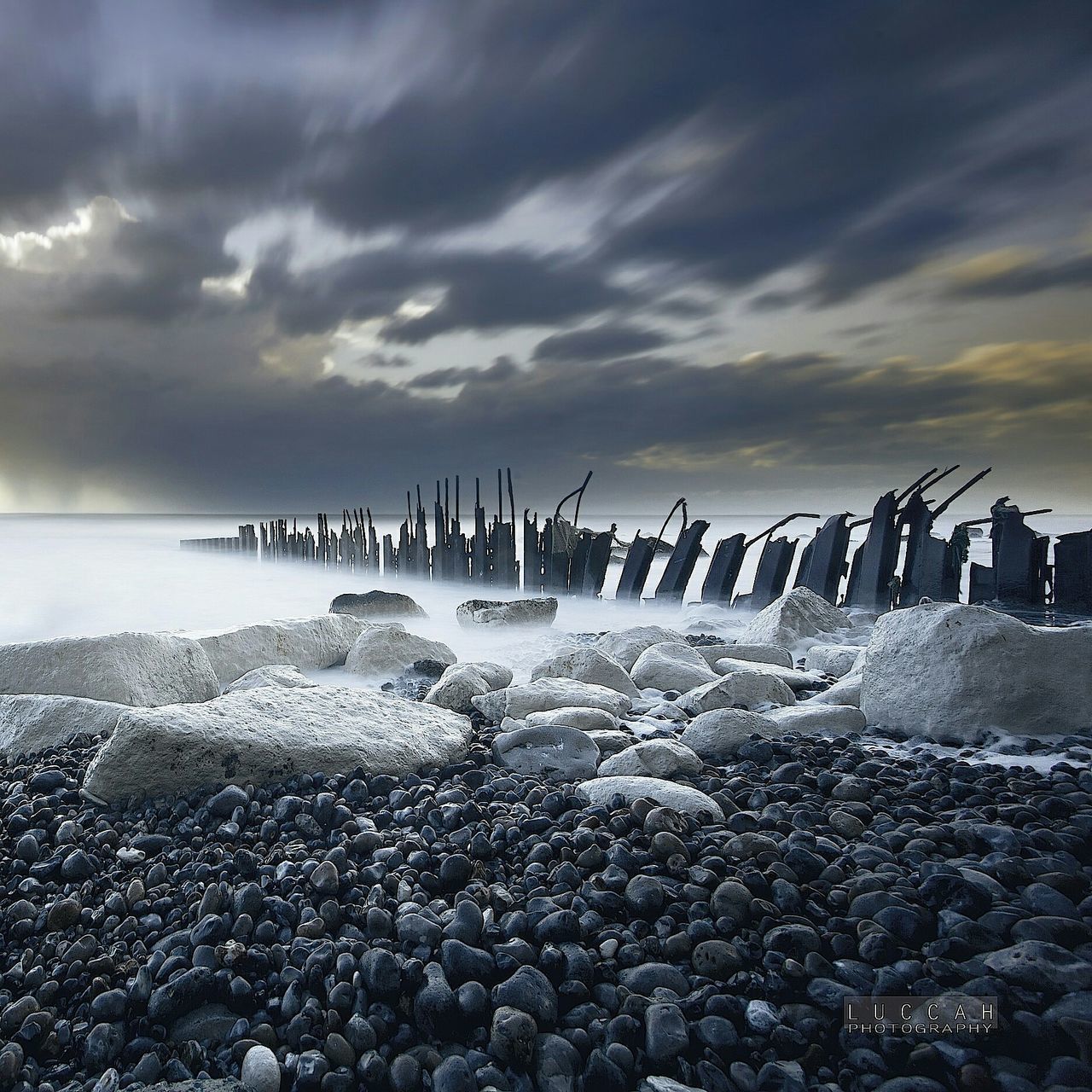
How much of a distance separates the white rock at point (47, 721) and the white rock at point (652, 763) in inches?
122

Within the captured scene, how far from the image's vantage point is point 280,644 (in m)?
6.17

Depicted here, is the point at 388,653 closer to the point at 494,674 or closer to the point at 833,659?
the point at 494,674

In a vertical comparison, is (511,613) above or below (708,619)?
above

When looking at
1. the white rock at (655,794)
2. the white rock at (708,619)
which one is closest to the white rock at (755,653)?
the white rock at (708,619)

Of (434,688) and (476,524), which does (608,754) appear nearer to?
(434,688)

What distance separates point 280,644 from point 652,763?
13.9ft

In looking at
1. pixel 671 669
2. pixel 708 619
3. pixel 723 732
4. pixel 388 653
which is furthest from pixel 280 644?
pixel 708 619

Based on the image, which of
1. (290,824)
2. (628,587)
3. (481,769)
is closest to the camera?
(290,824)

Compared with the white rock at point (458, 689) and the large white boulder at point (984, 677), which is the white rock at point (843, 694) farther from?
the white rock at point (458, 689)

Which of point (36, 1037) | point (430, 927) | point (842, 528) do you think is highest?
point (842, 528)

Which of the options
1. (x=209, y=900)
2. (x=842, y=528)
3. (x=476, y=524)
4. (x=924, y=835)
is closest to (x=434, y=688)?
(x=209, y=900)

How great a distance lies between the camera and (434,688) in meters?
4.67

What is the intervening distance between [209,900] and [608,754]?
6.79ft

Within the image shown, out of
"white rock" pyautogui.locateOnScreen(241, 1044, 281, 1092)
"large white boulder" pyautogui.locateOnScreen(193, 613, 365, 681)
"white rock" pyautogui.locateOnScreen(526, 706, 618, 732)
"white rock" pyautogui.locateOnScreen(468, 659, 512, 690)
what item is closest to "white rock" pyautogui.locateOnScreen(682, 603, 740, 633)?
"white rock" pyautogui.locateOnScreen(468, 659, 512, 690)
